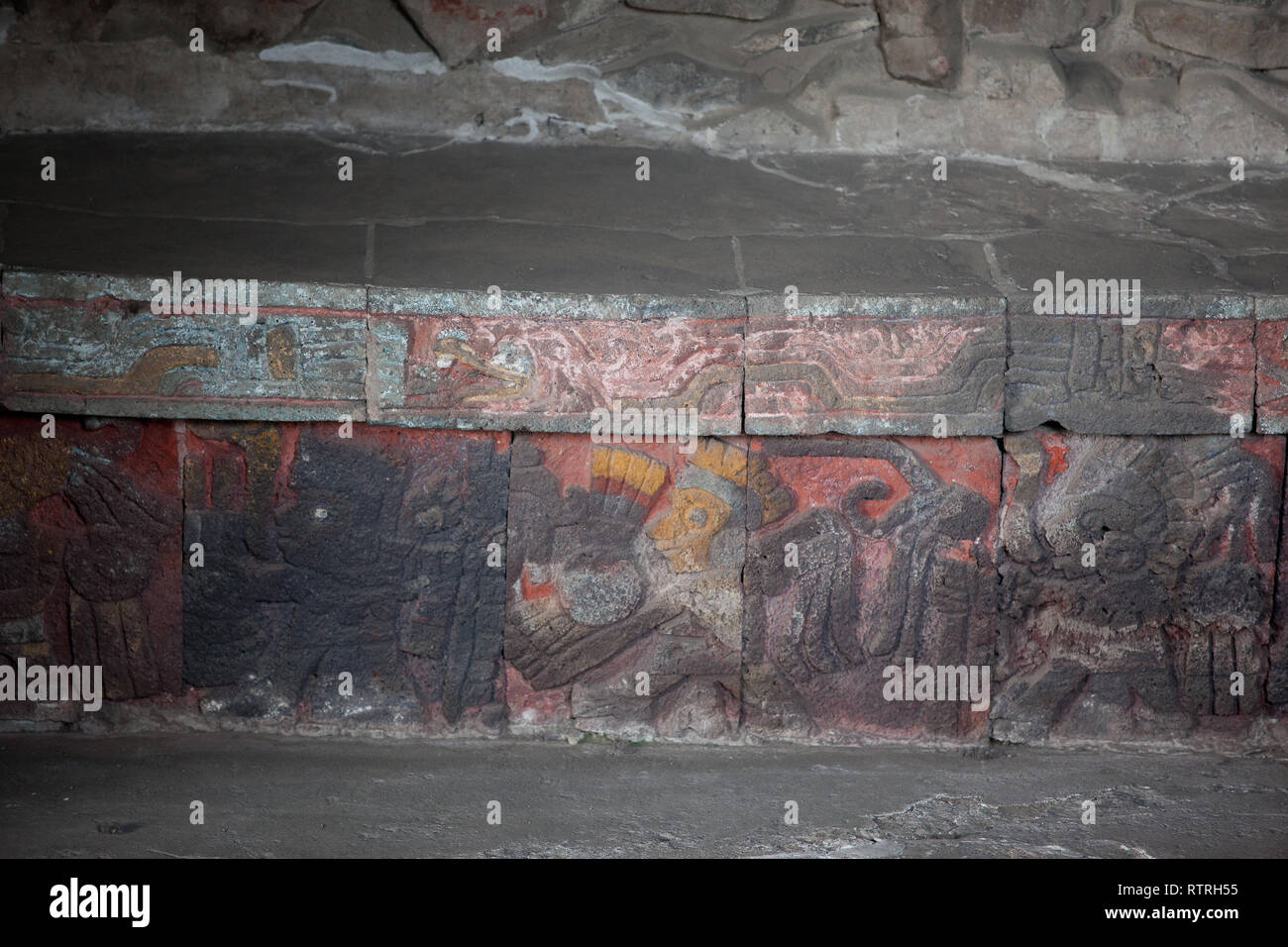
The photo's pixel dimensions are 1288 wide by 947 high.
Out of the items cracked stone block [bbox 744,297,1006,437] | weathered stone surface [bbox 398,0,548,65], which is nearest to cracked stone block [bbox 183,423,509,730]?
cracked stone block [bbox 744,297,1006,437]

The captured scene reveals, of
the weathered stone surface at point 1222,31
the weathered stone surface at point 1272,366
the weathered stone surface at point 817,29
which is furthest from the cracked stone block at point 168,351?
the weathered stone surface at point 1222,31

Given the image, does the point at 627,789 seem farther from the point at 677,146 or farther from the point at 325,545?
the point at 677,146

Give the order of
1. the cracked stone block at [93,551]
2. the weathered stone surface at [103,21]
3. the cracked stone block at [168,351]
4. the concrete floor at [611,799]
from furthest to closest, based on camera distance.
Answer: the weathered stone surface at [103,21] < the cracked stone block at [93,551] < the cracked stone block at [168,351] < the concrete floor at [611,799]

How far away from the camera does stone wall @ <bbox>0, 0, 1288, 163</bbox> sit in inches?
171

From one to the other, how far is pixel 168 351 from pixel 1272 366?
8.72 ft

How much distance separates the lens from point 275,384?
3.39 m

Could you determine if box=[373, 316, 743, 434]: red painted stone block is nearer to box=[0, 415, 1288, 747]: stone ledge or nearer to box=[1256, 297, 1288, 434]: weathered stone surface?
box=[0, 415, 1288, 747]: stone ledge

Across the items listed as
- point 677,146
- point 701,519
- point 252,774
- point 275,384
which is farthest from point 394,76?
point 252,774

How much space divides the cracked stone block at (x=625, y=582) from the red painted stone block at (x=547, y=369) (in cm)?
11

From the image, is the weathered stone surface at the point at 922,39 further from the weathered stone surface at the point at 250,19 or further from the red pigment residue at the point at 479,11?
the weathered stone surface at the point at 250,19

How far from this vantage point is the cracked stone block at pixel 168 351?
11.0 ft

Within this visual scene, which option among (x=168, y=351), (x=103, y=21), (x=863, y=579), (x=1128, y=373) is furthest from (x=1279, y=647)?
(x=103, y=21)

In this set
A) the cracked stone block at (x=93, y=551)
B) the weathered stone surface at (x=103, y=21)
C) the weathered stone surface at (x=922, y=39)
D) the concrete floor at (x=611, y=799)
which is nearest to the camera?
the concrete floor at (x=611, y=799)

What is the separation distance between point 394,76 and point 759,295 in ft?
5.25
